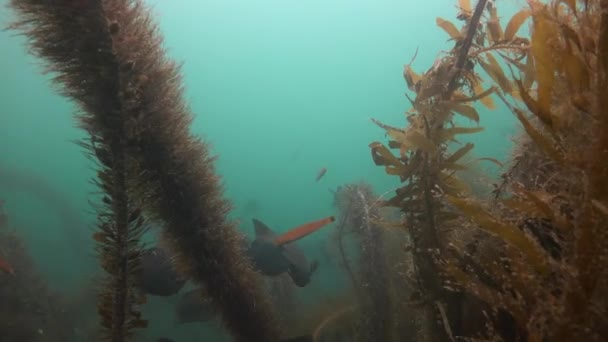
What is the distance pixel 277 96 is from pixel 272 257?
80.2m

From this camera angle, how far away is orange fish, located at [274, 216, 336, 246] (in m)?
3.46

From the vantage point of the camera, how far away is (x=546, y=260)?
1.22 metres

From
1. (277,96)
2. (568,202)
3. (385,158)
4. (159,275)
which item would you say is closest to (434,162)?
(385,158)

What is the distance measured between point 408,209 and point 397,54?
6876cm

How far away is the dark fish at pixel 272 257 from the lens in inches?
198

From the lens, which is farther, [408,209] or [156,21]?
[156,21]

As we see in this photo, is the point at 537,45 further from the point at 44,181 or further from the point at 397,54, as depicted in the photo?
the point at 397,54

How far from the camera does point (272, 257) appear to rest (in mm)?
5066

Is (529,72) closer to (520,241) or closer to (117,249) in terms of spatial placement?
(520,241)

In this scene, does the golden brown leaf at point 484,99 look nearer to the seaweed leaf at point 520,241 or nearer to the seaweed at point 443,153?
the seaweed at point 443,153

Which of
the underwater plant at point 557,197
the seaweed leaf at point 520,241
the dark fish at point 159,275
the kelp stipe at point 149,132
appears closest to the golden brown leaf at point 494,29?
the underwater plant at point 557,197

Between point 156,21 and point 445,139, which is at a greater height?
point 156,21

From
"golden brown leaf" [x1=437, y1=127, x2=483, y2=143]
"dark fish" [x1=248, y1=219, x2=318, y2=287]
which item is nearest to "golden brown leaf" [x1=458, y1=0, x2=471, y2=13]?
"golden brown leaf" [x1=437, y1=127, x2=483, y2=143]

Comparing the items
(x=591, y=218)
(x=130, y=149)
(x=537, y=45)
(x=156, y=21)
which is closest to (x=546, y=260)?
(x=591, y=218)
